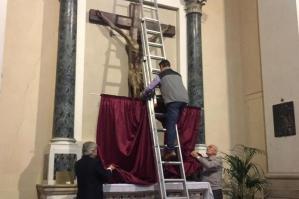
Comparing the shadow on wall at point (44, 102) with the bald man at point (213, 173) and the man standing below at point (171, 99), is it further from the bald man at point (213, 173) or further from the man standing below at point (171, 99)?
the bald man at point (213, 173)

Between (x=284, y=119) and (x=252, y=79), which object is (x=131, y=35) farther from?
(x=284, y=119)

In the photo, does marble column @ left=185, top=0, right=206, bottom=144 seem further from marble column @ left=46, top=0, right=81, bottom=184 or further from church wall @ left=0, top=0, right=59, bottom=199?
church wall @ left=0, top=0, right=59, bottom=199

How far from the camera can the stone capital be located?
23.4 ft

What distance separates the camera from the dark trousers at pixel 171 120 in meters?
4.93

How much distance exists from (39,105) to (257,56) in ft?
12.6

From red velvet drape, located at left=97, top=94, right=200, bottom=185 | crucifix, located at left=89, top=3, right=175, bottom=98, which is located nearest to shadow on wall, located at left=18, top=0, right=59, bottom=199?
crucifix, located at left=89, top=3, right=175, bottom=98

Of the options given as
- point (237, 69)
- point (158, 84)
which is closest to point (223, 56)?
point (237, 69)

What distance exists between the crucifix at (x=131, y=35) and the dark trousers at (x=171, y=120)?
1.18 metres

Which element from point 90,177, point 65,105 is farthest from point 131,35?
point 90,177

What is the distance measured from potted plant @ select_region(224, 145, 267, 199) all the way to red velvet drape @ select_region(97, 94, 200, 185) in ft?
5.08

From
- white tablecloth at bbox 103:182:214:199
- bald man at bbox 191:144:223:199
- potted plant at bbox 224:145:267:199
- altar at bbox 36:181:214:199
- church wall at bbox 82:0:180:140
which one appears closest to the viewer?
white tablecloth at bbox 103:182:214:199

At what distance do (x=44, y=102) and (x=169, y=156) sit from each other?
2.03m

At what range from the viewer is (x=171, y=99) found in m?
4.96

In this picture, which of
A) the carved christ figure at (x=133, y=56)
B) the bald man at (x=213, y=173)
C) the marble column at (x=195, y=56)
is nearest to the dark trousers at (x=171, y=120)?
the bald man at (x=213, y=173)
